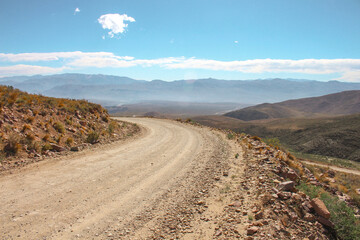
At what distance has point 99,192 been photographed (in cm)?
738

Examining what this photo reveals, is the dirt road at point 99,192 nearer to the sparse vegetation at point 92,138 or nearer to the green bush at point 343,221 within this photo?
the sparse vegetation at point 92,138

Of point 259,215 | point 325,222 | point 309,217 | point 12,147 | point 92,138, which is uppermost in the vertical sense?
point 12,147

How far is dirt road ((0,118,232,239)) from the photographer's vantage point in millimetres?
5367

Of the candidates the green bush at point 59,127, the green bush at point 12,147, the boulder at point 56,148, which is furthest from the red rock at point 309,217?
the green bush at point 59,127

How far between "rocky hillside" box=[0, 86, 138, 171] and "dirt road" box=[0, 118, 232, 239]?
1371 millimetres

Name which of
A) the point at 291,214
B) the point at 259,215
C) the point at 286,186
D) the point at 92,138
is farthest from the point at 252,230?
the point at 92,138

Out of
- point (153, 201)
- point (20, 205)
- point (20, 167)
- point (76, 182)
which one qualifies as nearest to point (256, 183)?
point (153, 201)

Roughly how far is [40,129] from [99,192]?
823cm

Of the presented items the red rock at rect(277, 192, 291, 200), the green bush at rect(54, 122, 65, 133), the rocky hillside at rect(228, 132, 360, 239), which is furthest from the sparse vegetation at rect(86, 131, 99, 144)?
the red rock at rect(277, 192, 291, 200)

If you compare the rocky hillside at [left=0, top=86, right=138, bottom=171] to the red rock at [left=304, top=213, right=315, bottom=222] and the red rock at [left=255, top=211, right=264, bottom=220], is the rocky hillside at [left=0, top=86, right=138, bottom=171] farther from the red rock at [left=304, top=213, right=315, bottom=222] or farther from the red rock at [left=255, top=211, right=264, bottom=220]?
the red rock at [left=304, top=213, right=315, bottom=222]

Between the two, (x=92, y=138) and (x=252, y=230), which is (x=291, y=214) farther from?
(x=92, y=138)

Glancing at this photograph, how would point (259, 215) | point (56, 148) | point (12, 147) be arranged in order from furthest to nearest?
point (56, 148) < point (12, 147) < point (259, 215)

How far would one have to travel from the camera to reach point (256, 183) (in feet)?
27.9

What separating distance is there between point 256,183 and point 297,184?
7.85 feet
